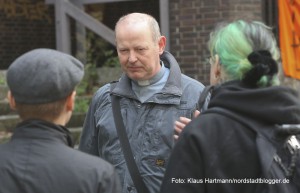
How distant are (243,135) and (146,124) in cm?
105

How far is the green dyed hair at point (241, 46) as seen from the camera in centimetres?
230

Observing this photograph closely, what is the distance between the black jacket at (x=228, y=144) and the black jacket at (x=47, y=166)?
0.92 feet

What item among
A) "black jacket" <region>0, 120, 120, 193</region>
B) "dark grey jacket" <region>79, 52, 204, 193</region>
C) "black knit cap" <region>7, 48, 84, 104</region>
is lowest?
"dark grey jacket" <region>79, 52, 204, 193</region>

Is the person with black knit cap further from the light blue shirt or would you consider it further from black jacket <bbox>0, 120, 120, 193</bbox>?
the light blue shirt

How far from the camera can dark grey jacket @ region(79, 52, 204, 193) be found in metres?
3.16

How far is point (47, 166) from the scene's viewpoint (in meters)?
2.11

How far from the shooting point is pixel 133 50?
3.32 meters

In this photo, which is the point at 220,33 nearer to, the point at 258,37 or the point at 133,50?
the point at 258,37

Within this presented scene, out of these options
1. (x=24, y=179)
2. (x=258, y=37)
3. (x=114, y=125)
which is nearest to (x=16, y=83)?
(x=24, y=179)

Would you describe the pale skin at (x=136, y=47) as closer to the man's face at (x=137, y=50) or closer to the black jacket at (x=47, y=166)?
the man's face at (x=137, y=50)

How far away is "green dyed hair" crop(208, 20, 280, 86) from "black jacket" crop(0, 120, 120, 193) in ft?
1.99

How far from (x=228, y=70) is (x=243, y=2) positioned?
5701 millimetres

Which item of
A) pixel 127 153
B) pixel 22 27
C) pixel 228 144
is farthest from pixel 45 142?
pixel 22 27

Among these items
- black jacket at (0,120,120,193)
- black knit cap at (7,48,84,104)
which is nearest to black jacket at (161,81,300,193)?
black jacket at (0,120,120,193)
